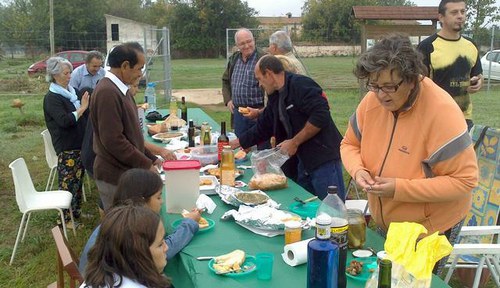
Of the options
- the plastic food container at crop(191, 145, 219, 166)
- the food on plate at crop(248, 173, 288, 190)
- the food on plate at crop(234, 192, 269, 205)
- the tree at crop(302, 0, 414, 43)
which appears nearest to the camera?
the food on plate at crop(234, 192, 269, 205)

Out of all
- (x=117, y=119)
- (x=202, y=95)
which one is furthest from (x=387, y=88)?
(x=202, y=95)

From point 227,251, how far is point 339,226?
591 mm

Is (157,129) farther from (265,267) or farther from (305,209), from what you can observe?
(265,267)

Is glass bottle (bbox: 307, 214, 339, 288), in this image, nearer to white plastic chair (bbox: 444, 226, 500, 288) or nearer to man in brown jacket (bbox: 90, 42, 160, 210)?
white plastic chair (bbox: 444, 226, 500, 288)

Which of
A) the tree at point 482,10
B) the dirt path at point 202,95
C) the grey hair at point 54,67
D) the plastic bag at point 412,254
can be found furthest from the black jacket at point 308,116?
the tree at point 482,10

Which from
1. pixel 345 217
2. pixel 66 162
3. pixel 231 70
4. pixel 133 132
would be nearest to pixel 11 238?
pixel 66 162

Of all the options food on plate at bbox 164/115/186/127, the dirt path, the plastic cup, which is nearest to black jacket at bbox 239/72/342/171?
the plastic cup

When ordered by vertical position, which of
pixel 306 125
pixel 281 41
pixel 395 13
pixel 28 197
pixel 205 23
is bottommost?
pixel 28 197

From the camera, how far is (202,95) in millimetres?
14078

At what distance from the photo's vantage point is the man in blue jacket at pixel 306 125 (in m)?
3.36

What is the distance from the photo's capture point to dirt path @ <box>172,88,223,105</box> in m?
12.9

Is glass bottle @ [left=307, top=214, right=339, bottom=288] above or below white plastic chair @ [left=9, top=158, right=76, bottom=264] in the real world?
above

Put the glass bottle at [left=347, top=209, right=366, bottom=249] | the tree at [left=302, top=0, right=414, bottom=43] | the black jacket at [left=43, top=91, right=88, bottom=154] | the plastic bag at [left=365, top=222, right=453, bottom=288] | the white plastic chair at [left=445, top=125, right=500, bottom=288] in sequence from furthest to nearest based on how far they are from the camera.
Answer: the tree at [left=302, top=0, right=414, bottom=43], the black jacket at [left=43, top=91, right=88, bottom=154], the white plastic chair at [left=445, top=125, right=500, bottom=288], the glass bottle at [left=347, top=209, right=366, bottom=249], the plastic bag at [left=365, top=222, right=453, bottom=288]

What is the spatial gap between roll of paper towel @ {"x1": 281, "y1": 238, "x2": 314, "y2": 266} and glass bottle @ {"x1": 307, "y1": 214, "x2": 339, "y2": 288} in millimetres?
303
